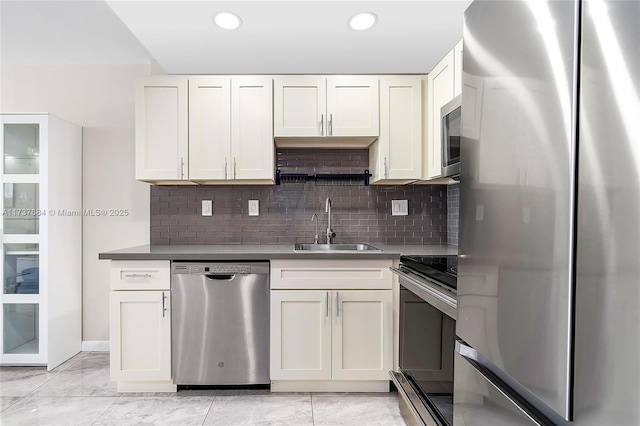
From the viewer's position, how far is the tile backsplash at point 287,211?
3.06m

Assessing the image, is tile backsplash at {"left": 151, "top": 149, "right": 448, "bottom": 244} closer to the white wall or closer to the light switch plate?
the light switch plate

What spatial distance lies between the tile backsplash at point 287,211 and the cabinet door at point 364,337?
2.35 feet

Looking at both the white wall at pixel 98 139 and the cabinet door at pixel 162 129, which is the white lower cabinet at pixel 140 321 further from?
the white wall at pixel 98 139

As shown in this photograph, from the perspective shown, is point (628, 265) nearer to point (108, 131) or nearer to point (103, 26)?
point (103, 26)

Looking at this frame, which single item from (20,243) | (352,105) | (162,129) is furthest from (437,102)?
(20,243)

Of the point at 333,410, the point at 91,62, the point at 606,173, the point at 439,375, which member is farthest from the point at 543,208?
the point at 91,62

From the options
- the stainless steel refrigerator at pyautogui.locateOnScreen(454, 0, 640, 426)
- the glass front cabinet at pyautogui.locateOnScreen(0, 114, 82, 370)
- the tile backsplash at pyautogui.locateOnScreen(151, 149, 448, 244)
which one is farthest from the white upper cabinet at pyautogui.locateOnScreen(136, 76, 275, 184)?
the stainless steel refrigerator at pyautogui.locateOnScreen(454, 0, 640, 426)

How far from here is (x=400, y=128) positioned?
8.89 feet

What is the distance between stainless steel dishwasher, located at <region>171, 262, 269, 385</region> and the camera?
241 centimetres

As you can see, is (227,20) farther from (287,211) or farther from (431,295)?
(431,295)

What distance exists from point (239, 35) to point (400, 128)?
1240mm

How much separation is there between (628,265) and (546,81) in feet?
1.19

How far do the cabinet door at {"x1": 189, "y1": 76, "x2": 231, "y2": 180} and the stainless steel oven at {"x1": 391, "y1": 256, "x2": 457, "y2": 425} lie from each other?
1.45 metres

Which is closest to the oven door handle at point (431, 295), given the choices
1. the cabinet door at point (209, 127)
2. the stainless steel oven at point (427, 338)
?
the stainless steel oven at point (427, 338)
